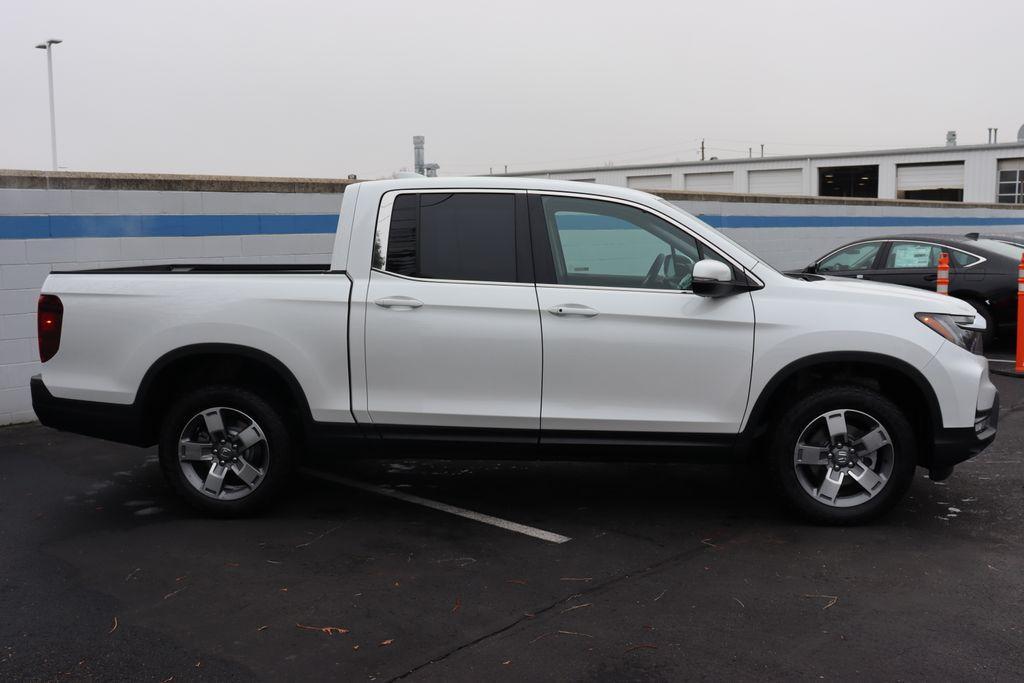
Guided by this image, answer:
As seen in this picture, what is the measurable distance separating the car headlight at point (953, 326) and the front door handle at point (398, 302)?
278 cm

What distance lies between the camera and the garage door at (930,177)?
4578 cm

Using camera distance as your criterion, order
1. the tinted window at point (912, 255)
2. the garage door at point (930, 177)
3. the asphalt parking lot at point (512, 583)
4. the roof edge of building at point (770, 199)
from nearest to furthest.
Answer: the asphalt parking lot at point (512, 583)
the tinted window at point (912, 255)
the roof edge of building at point (770, 199)
the garage door at point (930, 177)

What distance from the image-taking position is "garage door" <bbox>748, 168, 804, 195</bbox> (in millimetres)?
49781

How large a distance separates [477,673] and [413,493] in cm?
254

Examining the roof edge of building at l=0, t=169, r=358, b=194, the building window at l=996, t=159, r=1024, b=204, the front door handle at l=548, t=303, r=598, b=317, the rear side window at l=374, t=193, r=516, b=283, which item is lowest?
the front door handle at l=548, t=303, r=598, b=317

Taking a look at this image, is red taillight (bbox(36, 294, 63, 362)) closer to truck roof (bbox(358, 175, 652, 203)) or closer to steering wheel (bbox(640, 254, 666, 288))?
truck roof (bbox(358, 175, 652, 203))

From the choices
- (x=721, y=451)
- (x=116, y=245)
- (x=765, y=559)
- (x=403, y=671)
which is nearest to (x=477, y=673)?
(x=403, y=671)

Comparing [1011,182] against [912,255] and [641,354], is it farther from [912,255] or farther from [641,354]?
[641,354]

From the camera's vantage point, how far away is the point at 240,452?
18.2 feet

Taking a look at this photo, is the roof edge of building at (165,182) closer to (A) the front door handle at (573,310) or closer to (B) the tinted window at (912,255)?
(A) the front door handle at (573,310)

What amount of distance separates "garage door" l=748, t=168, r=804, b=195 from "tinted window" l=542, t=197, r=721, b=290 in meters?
46.3

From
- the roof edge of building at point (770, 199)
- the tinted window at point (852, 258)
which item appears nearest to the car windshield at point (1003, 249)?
the tinted window at point (852, 258)

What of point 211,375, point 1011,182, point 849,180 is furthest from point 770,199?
point 849,180

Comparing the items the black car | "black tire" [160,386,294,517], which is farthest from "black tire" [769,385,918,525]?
the black car
